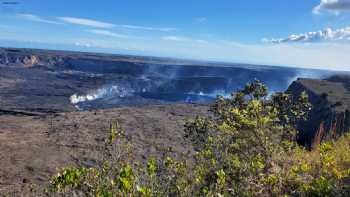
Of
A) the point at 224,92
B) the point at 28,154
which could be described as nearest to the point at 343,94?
the point at 28,154

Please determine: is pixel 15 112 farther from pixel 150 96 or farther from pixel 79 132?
pixel 150 96

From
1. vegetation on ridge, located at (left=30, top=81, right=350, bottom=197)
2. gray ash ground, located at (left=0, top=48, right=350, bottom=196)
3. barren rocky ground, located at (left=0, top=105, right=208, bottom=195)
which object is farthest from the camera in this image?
gray ash ground, located at (left=0, top=48, right=350, bottom=196)

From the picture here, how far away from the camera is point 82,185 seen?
5.07 meters

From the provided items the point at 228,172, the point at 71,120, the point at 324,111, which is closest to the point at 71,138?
the point at 71,120

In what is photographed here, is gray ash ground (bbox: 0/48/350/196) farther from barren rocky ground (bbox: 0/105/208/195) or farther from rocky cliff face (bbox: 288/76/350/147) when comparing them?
rocky cliff face (bbox: 288/76/350/147)

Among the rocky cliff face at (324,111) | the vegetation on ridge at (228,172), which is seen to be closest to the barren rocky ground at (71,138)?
the rocky cliff face at (324,111)

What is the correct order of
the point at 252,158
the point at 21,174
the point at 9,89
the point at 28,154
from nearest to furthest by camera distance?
the point at 252,158, the point at 21,174, the point at 28,154, the point at 9,89

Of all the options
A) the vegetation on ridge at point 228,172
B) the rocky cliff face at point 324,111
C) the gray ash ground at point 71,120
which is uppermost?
the vegetation on ridge at point 228,172

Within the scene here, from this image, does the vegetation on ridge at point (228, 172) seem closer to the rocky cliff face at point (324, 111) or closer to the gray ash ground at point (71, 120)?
the gray ash ground at point (71, 120)

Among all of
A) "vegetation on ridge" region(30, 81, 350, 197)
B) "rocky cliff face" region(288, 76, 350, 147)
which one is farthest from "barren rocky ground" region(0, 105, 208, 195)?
"vegetation on ridge" region(30, 81, 350, 197)

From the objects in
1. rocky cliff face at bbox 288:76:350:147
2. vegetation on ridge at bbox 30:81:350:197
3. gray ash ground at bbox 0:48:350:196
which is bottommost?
gray ash ground at bbox 0:48:350:196

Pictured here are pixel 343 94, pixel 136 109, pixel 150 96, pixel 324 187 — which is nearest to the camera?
pixel 324 187

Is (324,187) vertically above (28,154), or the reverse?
(324,187)

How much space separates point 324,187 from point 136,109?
3410 cm
